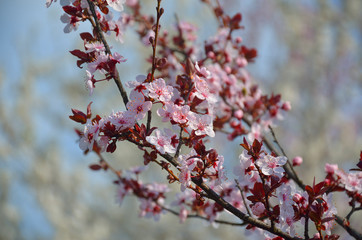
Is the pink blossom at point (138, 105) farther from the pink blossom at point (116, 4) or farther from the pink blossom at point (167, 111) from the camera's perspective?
the pink blossom at point (116, 4)

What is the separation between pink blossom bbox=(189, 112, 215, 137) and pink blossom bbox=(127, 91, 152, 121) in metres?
0.12

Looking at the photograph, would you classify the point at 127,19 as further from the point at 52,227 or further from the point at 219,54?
the point at 52,227

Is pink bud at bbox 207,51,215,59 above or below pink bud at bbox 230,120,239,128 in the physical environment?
above

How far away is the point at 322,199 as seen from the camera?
2.76 ft

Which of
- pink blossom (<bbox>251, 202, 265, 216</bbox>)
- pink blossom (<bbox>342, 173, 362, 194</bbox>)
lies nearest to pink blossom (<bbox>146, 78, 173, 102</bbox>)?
pink blossom (<bbox>251, 202, 265, 216</bbox>)

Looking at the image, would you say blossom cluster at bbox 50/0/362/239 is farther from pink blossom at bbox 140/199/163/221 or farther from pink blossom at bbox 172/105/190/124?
pink blossom at bbox 140/199/163/221

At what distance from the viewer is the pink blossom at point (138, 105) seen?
30.4 inches

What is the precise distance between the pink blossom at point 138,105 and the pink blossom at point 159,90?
0.03 metres

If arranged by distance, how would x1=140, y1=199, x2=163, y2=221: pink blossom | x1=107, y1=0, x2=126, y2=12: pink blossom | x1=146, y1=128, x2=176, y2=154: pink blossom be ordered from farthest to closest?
x1=140, y1=199, x2=163, y2=221: pink blossom
x1=107, y1=0, x2=126, y2=12: pink blossom
x1=146, y1=128, x2=176, y2=154: pink blossom

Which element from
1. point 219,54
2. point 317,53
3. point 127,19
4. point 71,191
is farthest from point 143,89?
point 317,53

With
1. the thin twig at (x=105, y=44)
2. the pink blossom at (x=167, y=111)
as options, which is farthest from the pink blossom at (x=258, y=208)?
the thin twig at (x=105, y=44)

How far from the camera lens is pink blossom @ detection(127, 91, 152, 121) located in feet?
2.53

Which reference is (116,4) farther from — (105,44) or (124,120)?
(124,120)

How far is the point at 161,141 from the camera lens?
2.56ft
